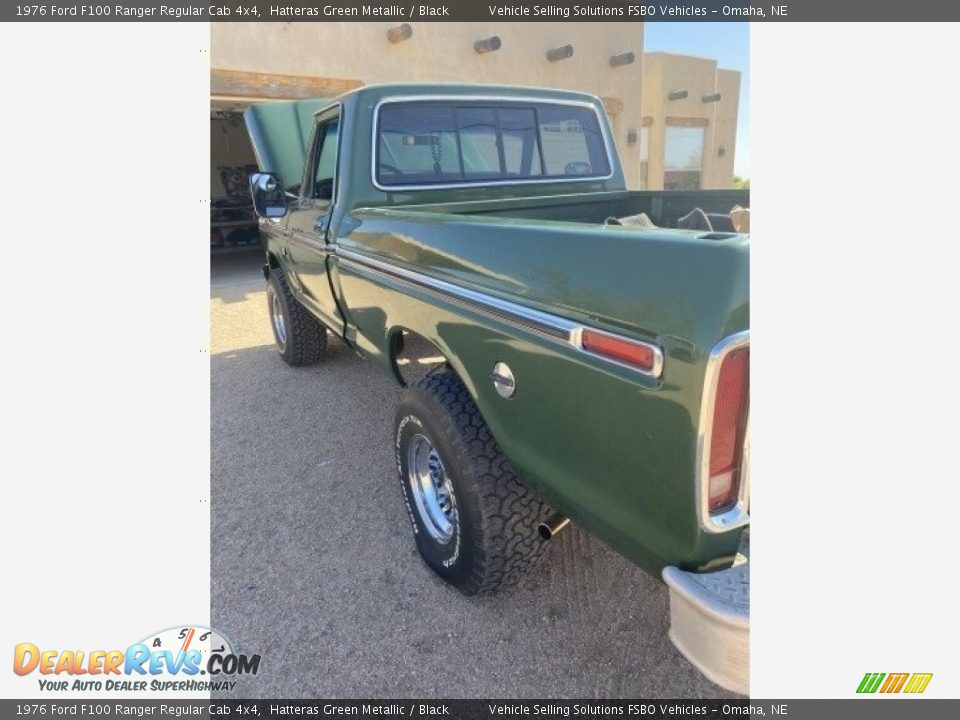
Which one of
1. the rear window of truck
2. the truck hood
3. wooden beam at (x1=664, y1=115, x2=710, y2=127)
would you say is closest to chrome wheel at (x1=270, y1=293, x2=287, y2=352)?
the truck hood

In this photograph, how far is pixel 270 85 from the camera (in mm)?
8570

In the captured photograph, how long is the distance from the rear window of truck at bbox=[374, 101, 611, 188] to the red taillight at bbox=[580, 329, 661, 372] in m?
2.08

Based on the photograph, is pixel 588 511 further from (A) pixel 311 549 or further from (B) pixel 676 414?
(A) pixel 311 549

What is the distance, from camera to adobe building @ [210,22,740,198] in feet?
27.9

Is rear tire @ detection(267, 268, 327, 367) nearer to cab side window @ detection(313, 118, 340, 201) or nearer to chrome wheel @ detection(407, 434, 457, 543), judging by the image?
cab side window @ detection(313, 118, 340, 201)

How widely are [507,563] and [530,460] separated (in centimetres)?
56

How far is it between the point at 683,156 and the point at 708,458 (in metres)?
16.3

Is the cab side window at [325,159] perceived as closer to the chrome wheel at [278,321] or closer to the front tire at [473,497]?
the chrome wheel at [278,321]

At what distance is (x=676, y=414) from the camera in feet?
4.31

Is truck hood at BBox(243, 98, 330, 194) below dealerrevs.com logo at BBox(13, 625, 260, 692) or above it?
above

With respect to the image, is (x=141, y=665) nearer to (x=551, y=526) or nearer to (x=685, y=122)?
(x=551, y=526)

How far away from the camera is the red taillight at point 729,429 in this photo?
1.25 m

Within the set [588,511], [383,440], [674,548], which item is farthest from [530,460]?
[383,440]
